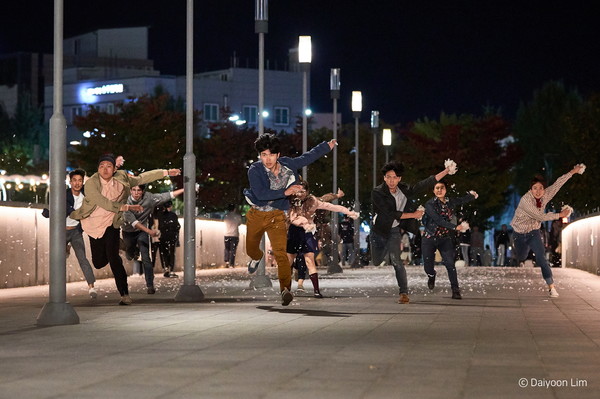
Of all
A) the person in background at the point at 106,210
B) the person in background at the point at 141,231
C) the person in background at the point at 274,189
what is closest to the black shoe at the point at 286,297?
the person in background at the point at 274,189

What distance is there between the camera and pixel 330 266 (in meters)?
37.4

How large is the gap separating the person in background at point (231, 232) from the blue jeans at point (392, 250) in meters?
22.8

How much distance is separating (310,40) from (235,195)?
5134 cm

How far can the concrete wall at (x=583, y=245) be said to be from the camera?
34375 millimetres

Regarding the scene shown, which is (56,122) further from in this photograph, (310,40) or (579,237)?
(579,237)

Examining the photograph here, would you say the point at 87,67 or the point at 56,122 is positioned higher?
the point at 87,67

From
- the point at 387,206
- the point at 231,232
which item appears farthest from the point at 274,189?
the point at 231,232

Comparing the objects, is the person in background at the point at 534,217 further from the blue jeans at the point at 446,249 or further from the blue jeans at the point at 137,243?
the blue jeans at the point at 137,243

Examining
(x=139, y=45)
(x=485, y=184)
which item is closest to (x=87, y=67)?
(x=139, y=45)

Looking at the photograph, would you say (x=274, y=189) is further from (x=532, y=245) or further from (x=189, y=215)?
(x=532, y=245)

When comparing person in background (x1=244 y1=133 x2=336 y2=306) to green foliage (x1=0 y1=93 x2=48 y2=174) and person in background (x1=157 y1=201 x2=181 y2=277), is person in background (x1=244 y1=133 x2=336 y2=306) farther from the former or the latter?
green foliage (x1=0 y1=93 x2=48 y2=174)

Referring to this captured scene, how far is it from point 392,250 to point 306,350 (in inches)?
300

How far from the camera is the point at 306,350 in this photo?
1051 cm

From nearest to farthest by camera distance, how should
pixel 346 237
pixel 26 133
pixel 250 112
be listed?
pixel 346 237 → pixel 26 133 → pixel 250 112
